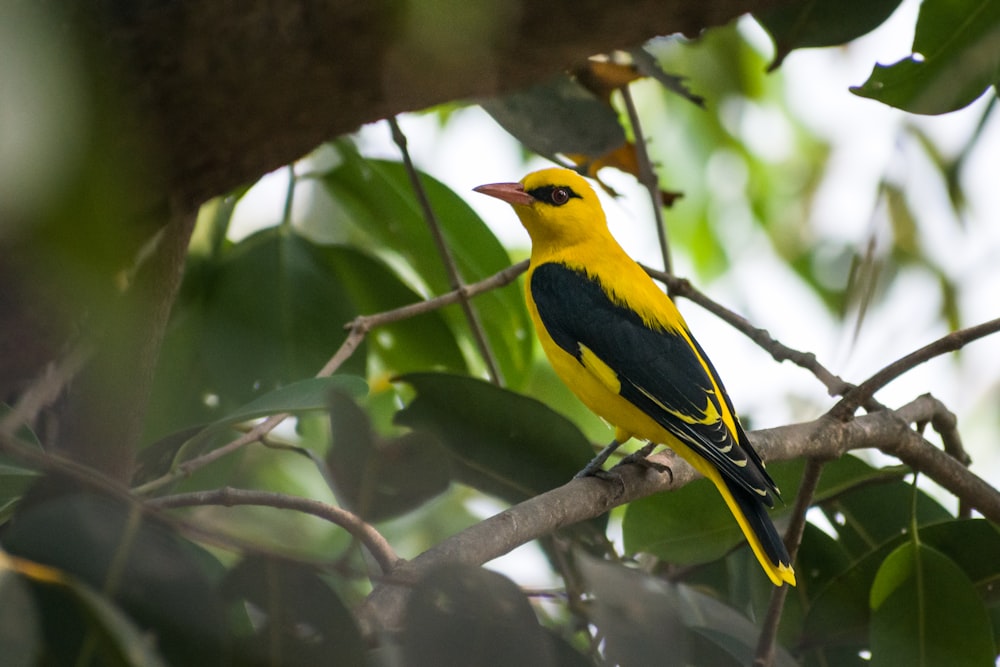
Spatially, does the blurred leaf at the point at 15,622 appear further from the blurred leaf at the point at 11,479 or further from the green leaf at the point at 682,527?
the green leaf at the point at 682,527

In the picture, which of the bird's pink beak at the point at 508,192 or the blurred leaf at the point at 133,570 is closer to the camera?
the blurred leaf at the point at 133,570

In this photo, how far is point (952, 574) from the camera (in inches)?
98.6

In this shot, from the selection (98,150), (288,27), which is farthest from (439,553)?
(98,150)

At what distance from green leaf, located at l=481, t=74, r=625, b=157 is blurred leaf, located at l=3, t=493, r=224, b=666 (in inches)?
66.2

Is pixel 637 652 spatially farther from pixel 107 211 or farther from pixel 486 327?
pixel 486 327

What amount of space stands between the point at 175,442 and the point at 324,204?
300 centimetres

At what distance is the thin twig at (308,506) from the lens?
1.72 m

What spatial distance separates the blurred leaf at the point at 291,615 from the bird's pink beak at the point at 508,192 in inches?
107

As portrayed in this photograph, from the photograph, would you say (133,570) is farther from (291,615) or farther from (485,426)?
(485,426)

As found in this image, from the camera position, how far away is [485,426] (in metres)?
2.68

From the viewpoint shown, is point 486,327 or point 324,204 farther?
point 324,204

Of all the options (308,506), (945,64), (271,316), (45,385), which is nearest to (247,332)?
(271,316)

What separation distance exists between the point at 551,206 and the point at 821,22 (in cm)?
152

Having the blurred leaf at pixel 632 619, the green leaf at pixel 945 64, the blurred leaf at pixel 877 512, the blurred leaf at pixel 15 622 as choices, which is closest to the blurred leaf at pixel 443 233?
the blurred leaf at pixel 877 512
